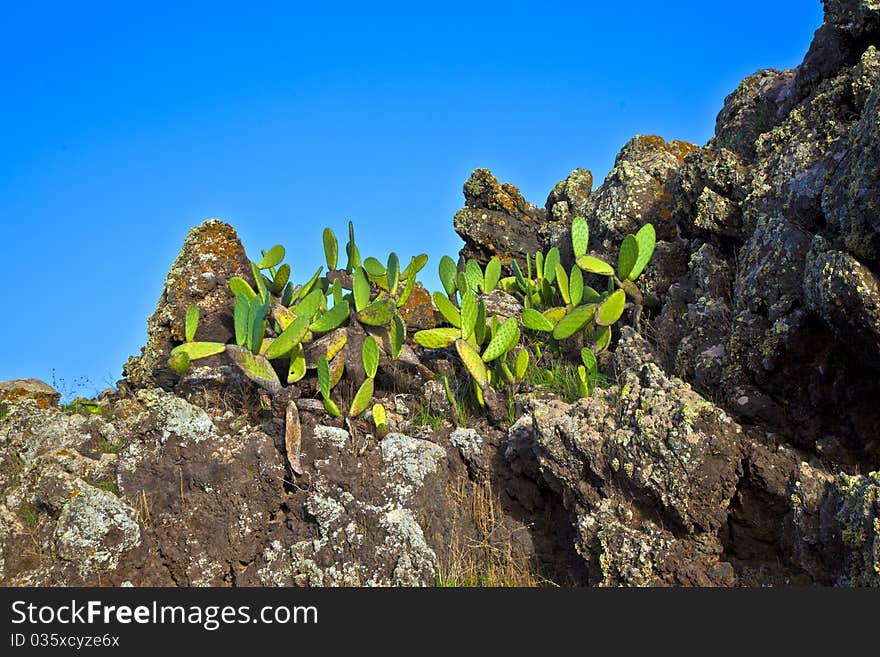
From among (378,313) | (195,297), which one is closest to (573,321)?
(378,313)

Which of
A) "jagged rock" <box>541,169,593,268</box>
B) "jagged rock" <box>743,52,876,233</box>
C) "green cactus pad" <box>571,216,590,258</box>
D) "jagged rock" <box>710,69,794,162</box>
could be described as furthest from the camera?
"jagged rock" <box>541,169,593,268</box>

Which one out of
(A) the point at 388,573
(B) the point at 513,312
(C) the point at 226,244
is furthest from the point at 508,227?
(A) the point at 388,573

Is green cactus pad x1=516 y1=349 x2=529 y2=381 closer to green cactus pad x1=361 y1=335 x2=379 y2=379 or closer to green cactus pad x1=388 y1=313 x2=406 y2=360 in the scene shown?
green cactus pad x1=388 y1=313 x2=406 y2=360

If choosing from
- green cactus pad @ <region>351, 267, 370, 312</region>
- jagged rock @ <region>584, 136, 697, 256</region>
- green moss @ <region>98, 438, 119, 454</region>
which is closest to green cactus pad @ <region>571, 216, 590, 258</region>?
jagged rock @ <region>584, 136, 697, 256</region>

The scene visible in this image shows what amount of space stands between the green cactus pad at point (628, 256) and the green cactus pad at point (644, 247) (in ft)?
0.13

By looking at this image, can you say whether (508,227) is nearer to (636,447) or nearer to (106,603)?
(636,447)

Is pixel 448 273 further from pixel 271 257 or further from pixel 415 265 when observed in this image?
pixel 271 257

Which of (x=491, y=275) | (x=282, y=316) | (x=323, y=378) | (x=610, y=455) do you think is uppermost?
(x=491, y=275)

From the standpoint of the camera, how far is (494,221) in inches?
418

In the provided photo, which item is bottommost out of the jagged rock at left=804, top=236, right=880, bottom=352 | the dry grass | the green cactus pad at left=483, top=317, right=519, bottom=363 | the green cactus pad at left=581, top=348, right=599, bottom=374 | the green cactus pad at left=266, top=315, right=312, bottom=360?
the dry grass

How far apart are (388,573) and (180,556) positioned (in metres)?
1.56

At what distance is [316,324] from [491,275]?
204cm

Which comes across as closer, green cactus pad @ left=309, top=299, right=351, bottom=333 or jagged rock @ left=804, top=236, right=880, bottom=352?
jagged rock @ left=804, top=236, right=880, bottom=352

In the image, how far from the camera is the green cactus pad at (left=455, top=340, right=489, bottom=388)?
6.88m
